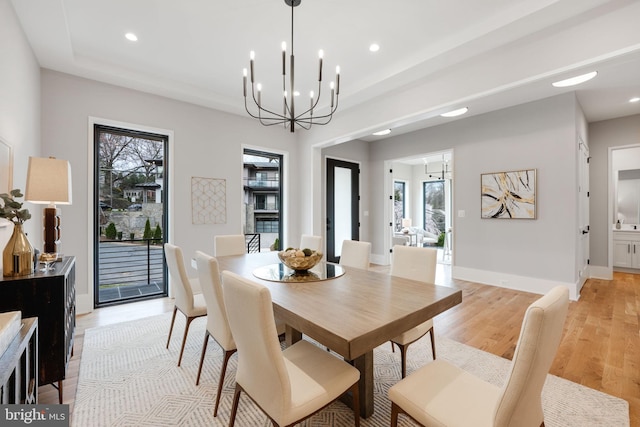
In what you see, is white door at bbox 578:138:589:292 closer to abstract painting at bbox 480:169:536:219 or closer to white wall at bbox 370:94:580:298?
white wall at bbox 370:94:580:298

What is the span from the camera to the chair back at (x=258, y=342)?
1.12m

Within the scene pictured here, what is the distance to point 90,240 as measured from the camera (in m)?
3.47

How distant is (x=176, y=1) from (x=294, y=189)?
11.1 ft

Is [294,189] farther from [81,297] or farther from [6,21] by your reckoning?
[6,21]

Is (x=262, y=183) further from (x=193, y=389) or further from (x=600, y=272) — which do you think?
(x=600, y=272)

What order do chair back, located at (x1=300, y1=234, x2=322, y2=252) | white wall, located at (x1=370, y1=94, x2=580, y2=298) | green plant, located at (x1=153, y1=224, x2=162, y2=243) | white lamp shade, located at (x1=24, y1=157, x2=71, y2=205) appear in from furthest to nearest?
green plant, located at (x1=153, y1=224, x2=162, y2=243)
white wall, located at (x1=370, y1=94, x2=580, y2=298)
chair back, located at (x1=300, y1=234, x2=322, y2=252)
white lamp shade, located at (x1=24, y1=157, x2=71, y2=205)

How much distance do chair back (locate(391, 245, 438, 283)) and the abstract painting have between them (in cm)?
294

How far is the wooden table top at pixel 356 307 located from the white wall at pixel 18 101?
2113mm

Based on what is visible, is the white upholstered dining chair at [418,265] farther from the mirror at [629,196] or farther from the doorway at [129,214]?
the mirror at [629,196]

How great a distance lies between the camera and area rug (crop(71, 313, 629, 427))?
1.70m

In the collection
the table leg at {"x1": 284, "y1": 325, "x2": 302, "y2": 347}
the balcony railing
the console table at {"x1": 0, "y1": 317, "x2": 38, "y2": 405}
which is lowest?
the table leg at {"x1": 284, "y1": 325, "x2": 302, "y2": 347}

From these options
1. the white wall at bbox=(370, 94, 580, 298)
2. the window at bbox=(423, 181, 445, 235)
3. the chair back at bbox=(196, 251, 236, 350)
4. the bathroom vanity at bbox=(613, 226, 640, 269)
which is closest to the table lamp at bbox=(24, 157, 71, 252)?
the chair back at bbox=(196, 251, 236, 350)

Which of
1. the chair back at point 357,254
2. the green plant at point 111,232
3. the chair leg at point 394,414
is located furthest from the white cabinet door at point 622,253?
the green plant at point 111,232

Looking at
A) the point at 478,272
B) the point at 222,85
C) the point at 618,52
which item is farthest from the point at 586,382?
the point at 222,85
